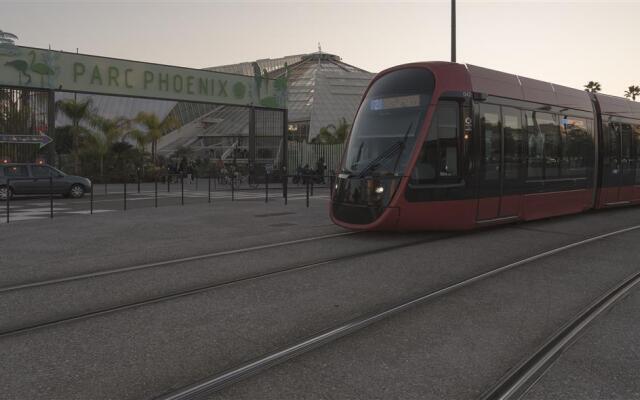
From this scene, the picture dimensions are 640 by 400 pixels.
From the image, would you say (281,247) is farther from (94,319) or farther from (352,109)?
(352,109)

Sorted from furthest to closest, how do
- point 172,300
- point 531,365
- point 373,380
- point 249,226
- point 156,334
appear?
point 249,226 < point 172,300 < point 156,334 < point 531,365 < point 373,380

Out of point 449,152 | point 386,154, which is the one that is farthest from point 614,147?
point 386,154

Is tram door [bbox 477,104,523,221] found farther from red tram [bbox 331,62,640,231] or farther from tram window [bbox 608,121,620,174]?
tram window [bbox 608,121,620,174]

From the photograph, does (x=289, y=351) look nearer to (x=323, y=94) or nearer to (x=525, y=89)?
(x=525, y=89)

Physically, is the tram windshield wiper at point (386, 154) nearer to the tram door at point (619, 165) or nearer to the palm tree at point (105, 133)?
the tram door at point (619, 165)

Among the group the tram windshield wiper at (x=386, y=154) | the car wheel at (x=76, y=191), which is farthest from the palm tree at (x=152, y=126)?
the tram windshield wiper at (x=386, y=154)

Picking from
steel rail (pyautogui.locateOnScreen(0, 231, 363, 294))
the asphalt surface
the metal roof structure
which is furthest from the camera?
the metal roof structure

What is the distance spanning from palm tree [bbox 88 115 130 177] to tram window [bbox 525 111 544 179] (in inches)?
1218

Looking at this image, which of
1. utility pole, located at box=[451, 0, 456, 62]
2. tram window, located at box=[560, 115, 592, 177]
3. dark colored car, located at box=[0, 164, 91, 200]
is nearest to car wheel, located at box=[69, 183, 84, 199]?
dark colored car, located at box=[0, 164, 91, 200]

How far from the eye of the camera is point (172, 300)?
220 inches

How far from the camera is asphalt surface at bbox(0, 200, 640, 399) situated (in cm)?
358

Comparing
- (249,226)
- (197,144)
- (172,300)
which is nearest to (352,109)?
(197,144)

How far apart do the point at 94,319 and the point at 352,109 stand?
65.0m

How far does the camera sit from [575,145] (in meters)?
12.9
